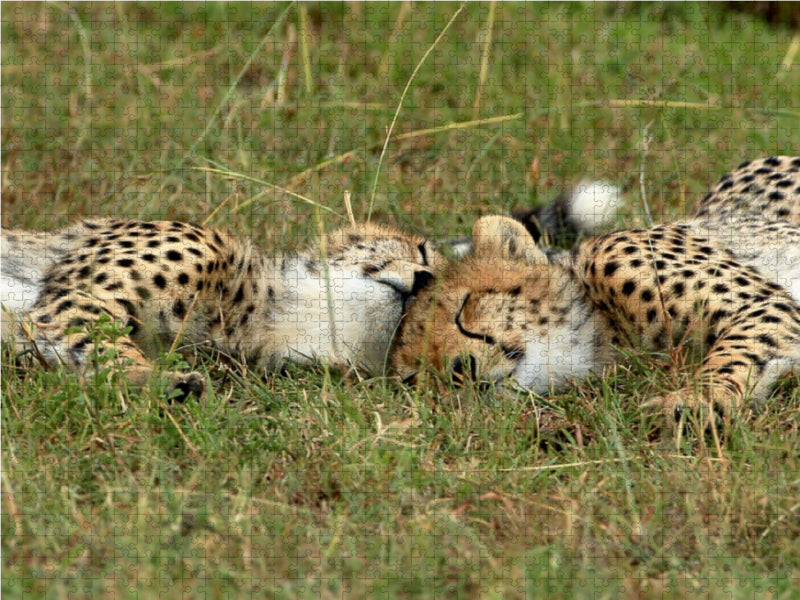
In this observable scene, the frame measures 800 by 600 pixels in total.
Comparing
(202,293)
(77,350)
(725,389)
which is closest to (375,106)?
(202,293)

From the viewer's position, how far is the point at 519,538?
250 cm

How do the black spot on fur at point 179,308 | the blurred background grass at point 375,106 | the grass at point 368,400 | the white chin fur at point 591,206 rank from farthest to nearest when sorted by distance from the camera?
1. the blurred background grass at point 375,106
2. the white chin fur at point 591,206
3. the black spot on fur at point 179,308
4. the grass at point 368,400

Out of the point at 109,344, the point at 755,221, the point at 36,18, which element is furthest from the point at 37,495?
the point at 36,18

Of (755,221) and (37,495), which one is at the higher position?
(755,221)

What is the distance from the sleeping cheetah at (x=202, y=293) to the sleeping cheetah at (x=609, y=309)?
154 millimetres

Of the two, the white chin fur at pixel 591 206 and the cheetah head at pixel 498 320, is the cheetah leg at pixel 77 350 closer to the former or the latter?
the cheetah head at pixel 498 320

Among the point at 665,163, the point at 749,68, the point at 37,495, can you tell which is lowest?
the point at 37,495

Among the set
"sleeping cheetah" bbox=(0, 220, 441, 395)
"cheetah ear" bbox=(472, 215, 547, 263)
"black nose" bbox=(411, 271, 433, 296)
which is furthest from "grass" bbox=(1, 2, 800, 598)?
"cheetah ear" bbox=(472, 215, 547, 263)

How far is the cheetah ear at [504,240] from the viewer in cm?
370

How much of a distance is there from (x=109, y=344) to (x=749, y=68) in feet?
13.0

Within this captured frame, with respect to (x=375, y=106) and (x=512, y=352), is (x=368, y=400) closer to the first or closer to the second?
(x=512, y=352)

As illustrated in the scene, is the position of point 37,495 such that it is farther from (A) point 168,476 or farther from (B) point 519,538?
(B) point 519,538

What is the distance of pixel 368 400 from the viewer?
3.15 metres

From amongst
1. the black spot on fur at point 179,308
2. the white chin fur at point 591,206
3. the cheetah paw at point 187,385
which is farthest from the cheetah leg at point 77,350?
the white chin fur at point 591,206
